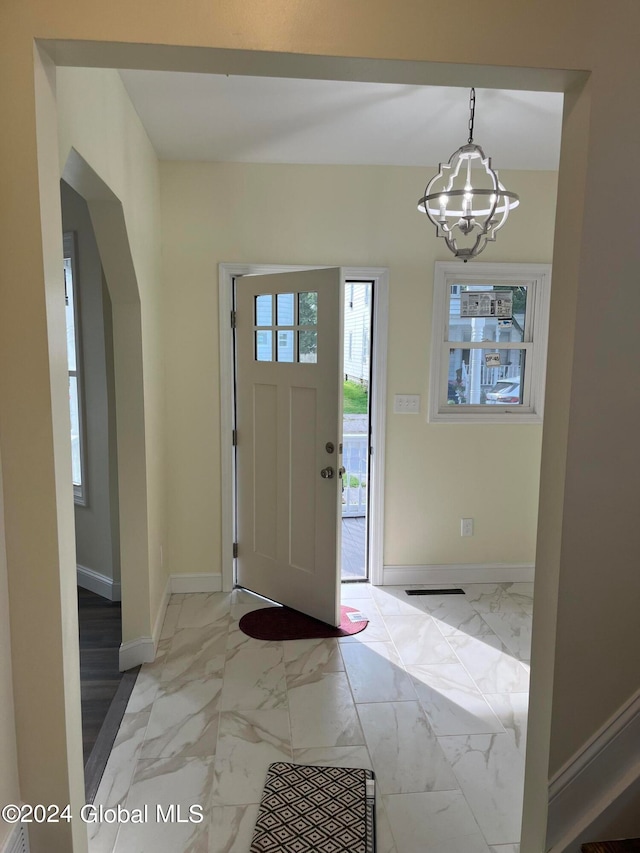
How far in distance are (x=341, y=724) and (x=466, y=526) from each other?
70.2 inches

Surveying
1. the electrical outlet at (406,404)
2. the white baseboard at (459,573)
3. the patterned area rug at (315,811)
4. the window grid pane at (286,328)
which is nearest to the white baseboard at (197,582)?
the white baseboard at (459,573)

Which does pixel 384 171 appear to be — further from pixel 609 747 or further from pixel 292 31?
pixel 609 747

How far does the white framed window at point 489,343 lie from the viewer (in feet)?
12.4

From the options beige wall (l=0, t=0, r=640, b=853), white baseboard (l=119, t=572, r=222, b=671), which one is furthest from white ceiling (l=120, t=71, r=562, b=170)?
white baseboard (l=119, t=572, r=222, b=671)

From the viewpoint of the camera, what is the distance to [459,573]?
4.00 metres

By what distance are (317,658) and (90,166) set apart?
2420 millimetres

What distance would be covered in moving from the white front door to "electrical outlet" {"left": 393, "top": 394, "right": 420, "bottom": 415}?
0.66 meters

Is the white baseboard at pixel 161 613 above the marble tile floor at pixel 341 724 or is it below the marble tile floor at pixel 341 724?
above

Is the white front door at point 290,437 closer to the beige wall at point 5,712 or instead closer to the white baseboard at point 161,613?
the white baseboard at point 161,613

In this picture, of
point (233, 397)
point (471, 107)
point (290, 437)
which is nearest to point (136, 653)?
point (290, 437)

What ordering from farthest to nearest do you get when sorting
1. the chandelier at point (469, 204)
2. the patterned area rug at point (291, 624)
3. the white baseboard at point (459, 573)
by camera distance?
the white baseboard at point (459, 573), the patterned area rug at point (291, 624), the chandelier at point (469, 204)

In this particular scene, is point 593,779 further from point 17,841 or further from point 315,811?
point 17,841

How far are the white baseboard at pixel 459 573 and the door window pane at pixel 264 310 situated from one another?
1755mm

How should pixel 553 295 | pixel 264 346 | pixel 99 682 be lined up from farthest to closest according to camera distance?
pixel 264 346
pixel 99 682
pixel 553 295
